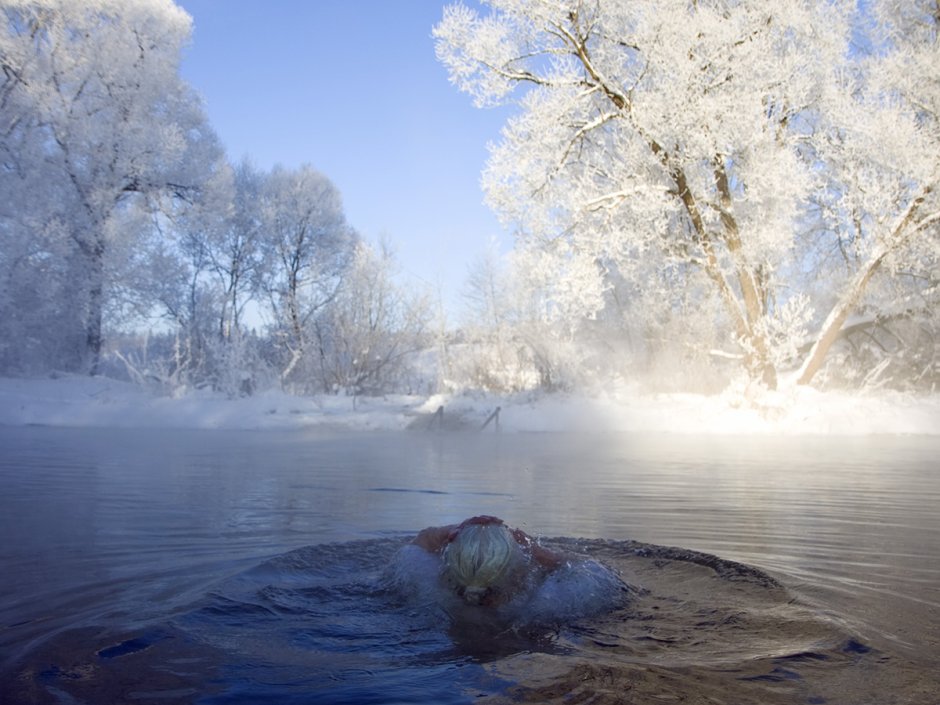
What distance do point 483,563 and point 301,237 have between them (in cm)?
2609

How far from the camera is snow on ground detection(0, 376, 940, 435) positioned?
12.7m

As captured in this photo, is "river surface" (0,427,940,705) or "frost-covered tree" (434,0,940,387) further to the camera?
"frost-covered tree" (434,0,940,387)

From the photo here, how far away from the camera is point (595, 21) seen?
13.0m

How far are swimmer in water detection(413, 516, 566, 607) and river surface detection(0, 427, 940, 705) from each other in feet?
0.50

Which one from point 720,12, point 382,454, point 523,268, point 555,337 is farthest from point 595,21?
point 382,454

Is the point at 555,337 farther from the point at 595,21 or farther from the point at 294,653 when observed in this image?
the point at 294,653

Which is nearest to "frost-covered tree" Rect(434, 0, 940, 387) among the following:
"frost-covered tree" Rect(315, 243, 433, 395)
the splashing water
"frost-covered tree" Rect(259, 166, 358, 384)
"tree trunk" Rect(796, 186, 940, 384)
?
"tree trunk" Rect(796, 186, 940, 384)

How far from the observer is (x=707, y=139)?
1221cm

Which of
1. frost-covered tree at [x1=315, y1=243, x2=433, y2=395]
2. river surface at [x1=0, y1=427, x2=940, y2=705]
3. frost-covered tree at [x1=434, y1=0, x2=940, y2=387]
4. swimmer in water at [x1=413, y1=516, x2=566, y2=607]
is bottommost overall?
river surface at [x1=0, y1=427, x2=940, y2=705]

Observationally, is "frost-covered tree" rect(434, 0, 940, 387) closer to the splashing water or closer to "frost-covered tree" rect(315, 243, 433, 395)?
"frost-covered tree" rect(315, 243, 433, 395)

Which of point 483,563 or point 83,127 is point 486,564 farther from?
point 83,127

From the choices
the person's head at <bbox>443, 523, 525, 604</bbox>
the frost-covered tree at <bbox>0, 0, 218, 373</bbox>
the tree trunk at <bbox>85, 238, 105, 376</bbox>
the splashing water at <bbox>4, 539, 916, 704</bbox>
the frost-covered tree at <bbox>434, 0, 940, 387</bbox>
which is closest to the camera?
the splashing water at <bbox>4, 539, 916, 704</bbox>

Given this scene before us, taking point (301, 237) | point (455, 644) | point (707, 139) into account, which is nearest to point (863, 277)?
point (707, 139)

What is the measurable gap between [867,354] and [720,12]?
873 cm
